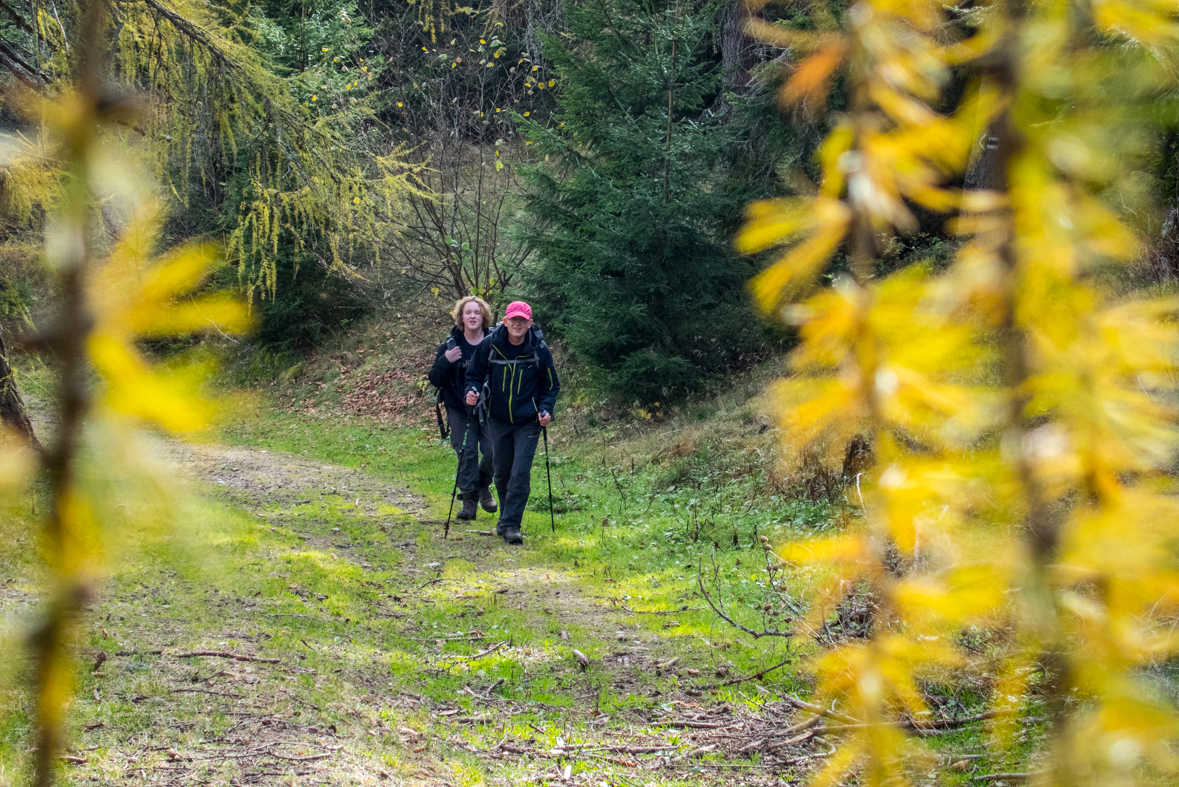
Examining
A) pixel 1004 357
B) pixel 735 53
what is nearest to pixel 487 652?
pixel 1004 357

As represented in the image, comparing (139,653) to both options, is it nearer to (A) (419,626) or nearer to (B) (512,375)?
(A) (419,626)

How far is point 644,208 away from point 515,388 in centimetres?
496

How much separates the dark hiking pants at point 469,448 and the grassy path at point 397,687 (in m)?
1.70

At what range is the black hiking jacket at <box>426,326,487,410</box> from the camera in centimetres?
769

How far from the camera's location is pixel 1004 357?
0.76 metres

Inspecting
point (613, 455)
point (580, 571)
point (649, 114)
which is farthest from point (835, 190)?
point (649, 114)

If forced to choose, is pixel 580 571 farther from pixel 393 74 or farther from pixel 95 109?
pixel 393 74

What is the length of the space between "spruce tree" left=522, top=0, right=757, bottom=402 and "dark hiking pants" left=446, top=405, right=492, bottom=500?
397cm

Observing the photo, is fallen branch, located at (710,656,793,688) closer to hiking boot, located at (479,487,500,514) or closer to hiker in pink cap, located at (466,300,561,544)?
hiker in pink cap, located at (466,300,561,544)

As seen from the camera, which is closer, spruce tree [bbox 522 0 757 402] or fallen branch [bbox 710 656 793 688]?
fallen branch [bbox 710 656 793 688]

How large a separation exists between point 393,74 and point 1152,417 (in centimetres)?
2200

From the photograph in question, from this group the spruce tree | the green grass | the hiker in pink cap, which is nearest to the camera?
the green grass

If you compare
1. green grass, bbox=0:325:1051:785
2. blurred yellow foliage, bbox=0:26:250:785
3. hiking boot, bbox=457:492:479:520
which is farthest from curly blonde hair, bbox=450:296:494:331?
blurred yellow foliage, bbox=0:26:250:785

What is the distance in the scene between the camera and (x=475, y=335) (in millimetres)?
7660
